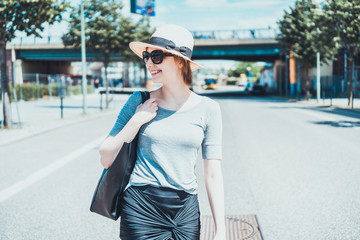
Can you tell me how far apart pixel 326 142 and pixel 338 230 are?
24.0ft

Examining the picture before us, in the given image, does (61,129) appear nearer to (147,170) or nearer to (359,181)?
(359,181)

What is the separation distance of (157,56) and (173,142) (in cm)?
47

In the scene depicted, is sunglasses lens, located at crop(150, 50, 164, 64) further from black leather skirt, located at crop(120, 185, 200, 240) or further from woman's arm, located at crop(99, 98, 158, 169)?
black leather skirt, located at crop(120, 185, 200, 240)

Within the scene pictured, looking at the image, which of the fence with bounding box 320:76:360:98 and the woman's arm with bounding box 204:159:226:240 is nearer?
the woman's arm with bounding box 204:159:226:240

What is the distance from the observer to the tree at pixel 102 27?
27.0 metres

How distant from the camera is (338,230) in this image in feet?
16.4

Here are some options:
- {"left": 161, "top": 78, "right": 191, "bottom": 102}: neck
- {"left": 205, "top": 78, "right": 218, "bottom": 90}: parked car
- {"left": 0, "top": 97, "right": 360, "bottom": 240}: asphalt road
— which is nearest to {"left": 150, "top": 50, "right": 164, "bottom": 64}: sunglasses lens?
{"left": 161, "top": 78, "right": 191, "bottom": 102}: neck

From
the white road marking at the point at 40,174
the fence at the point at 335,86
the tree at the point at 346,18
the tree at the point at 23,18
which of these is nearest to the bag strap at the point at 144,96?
the white road marking at the point at 40,174

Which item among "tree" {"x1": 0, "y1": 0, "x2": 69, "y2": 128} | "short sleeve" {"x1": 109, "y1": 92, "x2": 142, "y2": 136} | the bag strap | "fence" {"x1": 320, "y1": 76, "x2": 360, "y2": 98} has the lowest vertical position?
"fence" {"x1": 320, "y1": 76, "x2": 360, "y2": 98}

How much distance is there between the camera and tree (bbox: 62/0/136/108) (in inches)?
1062

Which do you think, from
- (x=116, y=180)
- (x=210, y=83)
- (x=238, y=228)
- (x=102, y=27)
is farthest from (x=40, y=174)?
(x=210, y=83)

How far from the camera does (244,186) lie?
7188 mm

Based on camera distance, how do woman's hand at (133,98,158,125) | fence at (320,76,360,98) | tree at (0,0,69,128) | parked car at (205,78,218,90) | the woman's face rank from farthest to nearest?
parked car at (205,78,218,90) → fence at (320,76,360,98) → tree at (0,0,69,128) → the woman's face → woman's hand at (133,98,158,125)

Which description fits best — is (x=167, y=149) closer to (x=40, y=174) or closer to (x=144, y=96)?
(x=144, y=96)
